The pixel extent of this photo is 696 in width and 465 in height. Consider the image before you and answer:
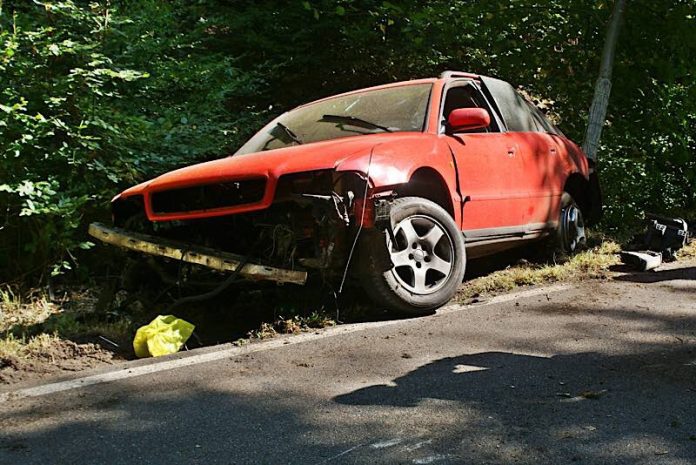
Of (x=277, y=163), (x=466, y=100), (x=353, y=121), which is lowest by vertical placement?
(x=277, y=163)

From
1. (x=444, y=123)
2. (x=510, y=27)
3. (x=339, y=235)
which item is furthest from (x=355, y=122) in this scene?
(x=510, y=27)

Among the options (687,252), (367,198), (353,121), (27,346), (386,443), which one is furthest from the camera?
(687,252)

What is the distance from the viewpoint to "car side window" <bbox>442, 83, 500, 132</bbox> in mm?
6387

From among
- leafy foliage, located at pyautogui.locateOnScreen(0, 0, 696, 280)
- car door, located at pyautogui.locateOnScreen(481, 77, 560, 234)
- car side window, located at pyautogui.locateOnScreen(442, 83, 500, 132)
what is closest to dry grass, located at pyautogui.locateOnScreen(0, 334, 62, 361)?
leafy foliage, located at pyautogui.locateOnScreen(0, 0, 696, 280)

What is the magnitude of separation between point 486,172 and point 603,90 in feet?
15.3

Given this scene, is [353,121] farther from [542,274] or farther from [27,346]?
[27,346]

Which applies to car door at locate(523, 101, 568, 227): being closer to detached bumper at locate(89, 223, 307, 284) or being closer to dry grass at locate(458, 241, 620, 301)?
dry grass at locate(458, 241, 620, 301)

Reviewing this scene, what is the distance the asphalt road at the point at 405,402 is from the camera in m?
2.84

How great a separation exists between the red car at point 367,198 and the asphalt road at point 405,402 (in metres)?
0.46

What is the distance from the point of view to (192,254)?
4.92m

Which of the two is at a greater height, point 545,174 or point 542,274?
point 545,174

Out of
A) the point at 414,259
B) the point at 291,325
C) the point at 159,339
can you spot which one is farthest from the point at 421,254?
the point at 159,339

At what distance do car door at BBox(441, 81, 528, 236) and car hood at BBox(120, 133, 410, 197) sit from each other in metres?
0.57

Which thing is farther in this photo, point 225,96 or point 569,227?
point 225,96
